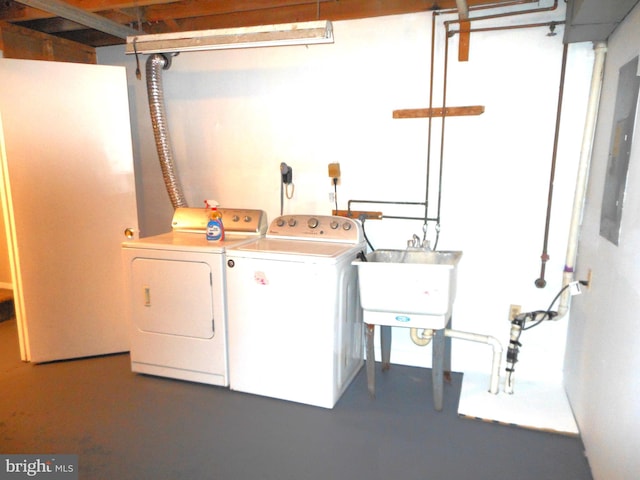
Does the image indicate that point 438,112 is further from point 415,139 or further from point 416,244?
point 416,244

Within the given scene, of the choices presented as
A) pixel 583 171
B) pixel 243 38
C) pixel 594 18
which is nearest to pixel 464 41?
pixel 594 18

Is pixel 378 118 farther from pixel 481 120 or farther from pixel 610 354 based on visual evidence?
pixel 610 354

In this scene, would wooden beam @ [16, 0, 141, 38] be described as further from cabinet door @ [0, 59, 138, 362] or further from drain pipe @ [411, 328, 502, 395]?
drain pipe @ [411, 328, 502, 395]

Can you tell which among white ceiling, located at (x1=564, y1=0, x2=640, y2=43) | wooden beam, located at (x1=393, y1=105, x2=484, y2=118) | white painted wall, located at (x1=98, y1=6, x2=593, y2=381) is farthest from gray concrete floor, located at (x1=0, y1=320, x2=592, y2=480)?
white ceiling, located at (x1=564, y1=0, x2=640, y2=43)

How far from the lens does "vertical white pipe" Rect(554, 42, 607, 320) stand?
222 cm

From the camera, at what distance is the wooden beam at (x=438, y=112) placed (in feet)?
8.41

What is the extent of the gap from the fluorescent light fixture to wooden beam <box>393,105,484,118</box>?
2.49 ft

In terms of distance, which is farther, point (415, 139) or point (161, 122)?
point (161, 122)

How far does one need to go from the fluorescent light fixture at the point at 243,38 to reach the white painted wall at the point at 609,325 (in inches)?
56.7

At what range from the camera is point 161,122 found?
10.1ft

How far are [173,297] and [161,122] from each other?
138cm

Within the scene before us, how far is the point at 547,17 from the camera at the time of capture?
2.38 meters

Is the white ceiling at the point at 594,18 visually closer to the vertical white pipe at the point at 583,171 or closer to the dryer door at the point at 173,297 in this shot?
the vertical white pipe at the point at 583,171

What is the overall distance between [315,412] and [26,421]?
62.1 inches
